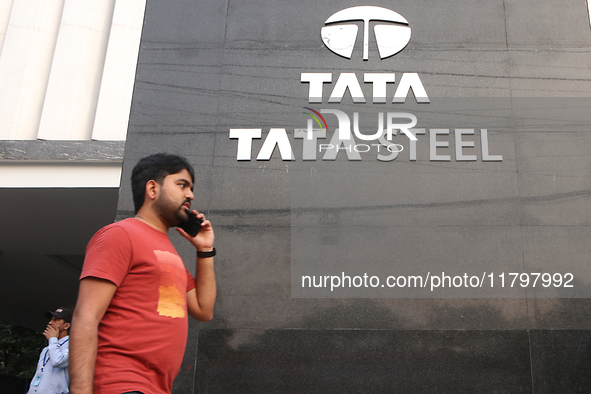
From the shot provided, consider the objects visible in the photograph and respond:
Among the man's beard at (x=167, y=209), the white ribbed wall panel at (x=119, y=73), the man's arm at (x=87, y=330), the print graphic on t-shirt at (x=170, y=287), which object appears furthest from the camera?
the white ribbed wall panel at (x=119, y=73)

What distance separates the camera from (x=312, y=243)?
13.6 ft

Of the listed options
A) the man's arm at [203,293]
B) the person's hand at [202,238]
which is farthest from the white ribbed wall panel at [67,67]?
the man's arm at [203,293]

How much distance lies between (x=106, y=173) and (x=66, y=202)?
1.19m

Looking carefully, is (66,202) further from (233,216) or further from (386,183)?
(386,183)

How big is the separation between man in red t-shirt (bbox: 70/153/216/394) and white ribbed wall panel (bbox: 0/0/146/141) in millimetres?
3061

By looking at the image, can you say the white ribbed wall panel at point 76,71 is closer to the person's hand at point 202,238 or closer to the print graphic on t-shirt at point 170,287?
the person's hand at point 202,238

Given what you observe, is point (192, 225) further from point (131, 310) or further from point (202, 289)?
point (131, 310)

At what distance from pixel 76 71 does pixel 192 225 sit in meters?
3.48

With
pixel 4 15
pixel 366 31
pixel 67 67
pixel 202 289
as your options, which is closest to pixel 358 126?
pixel 366 31

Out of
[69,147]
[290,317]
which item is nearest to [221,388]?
[290,317]

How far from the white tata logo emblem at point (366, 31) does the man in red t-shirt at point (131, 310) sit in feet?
9.45

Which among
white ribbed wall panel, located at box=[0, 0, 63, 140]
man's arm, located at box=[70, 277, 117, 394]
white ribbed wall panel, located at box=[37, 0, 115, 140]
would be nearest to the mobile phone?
man's arm, located at box=[70, 277, 117, 394]

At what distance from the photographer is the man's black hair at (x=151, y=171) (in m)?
2.43

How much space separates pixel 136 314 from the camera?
2.03 meters
